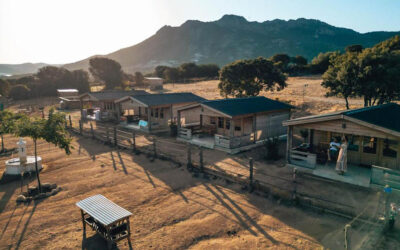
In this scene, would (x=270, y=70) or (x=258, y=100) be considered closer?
(x=258, y=100)

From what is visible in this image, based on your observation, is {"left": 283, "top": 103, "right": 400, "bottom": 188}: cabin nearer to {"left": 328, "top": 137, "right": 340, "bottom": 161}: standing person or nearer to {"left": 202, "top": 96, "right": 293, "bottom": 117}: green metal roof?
{"left": 328, "top": 137, "right": 340, "bottom": 161}: standing person

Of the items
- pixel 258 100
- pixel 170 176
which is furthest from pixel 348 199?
pixel 258 100

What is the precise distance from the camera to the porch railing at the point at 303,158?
43.8ft

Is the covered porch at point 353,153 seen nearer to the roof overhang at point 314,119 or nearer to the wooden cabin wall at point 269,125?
the roof overhang at point 314,119

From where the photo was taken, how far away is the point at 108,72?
7194 centimetres

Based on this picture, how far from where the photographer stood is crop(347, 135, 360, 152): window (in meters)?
14.0

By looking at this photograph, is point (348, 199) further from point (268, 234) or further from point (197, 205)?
point (197, 205)

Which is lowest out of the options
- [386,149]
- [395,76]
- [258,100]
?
[386,149]

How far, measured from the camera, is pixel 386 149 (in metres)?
13.0

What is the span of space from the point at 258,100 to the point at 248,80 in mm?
13779

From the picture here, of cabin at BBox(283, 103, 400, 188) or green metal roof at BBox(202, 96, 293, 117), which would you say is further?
green metal roof at BBox(202, 96, 293, 117)

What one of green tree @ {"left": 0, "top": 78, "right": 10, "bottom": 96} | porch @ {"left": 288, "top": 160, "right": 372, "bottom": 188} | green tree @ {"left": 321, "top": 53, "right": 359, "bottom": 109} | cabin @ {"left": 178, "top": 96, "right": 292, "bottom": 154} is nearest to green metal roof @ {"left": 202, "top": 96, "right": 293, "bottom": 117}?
cabin @ {"left": 178, "top": 96, "right": 292, "bottom": 154}

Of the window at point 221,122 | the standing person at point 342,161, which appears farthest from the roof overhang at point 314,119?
the window at point 221,122

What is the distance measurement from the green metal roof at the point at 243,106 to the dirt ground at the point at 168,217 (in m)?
6.29
